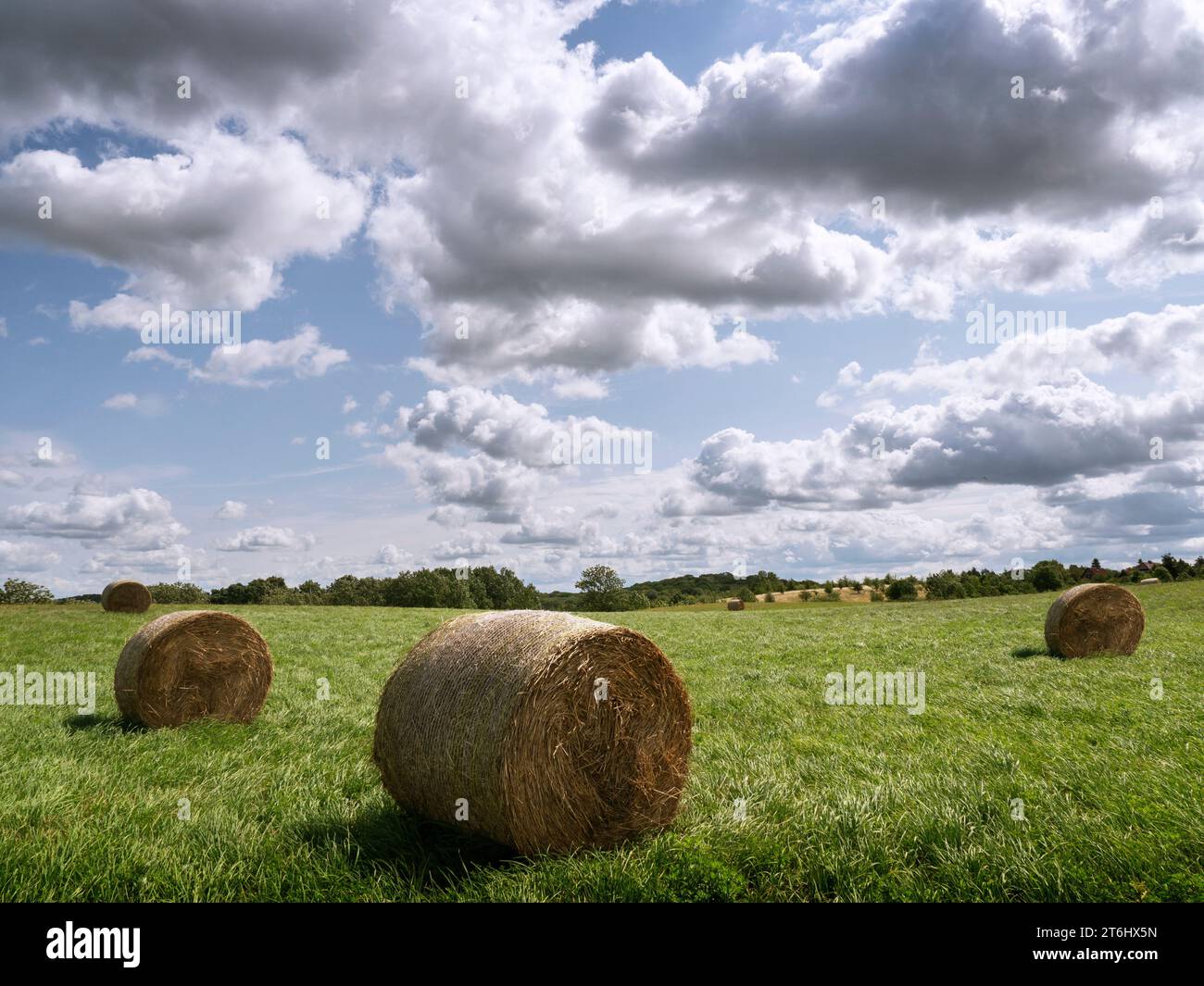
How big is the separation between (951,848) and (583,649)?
10.1ft

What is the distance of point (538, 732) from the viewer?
5.91 metres

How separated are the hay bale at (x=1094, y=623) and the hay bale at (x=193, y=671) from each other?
1630 centimetres

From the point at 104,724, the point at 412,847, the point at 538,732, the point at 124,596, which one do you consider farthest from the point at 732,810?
the point at 124,596

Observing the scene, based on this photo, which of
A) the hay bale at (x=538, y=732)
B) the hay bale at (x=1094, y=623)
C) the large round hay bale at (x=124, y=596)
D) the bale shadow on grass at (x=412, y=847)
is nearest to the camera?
the bale shadow on grass at (x=412, y=847)

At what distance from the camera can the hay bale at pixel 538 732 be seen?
5840 millimetres

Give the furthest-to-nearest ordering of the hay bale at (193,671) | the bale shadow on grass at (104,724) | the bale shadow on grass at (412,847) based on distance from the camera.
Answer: the hay bale at (193,671) < the bale shadow on grass at (104,724) < the bale shadow on grass at (412,847)

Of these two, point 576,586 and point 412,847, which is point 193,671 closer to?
point 412,847

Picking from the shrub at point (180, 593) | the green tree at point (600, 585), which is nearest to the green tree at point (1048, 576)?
the green tree at point (600, 585)

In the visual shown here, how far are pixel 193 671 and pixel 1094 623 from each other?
59.7ft

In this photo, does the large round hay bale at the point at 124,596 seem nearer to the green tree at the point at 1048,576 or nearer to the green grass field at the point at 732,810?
the green grass field at the point at 732,810

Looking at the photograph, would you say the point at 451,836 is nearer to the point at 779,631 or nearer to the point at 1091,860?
the point at 1091,860

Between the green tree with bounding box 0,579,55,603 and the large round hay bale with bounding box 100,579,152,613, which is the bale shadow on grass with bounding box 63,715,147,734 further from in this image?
the green tree with bounding box 0,579,55,603

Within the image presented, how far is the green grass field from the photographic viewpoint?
525 cm

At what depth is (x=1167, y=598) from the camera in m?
39.4
